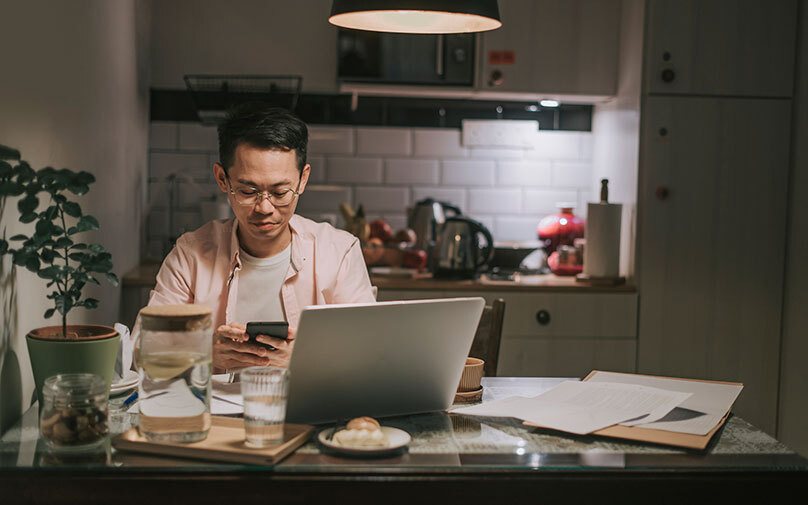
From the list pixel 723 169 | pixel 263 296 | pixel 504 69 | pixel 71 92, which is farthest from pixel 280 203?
pixel 723 169

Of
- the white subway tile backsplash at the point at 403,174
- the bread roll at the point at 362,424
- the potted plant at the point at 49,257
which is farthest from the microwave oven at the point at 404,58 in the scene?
the bread roll at the point at 362,424

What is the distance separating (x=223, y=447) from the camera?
1.20 meters

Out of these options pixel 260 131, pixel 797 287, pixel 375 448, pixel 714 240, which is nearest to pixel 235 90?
pixel 260 131

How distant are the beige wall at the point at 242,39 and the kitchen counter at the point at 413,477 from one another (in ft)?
8.30

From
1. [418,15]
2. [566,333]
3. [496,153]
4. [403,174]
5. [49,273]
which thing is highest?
[418,15]

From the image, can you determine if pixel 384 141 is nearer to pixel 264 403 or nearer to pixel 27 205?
pixel 27 205

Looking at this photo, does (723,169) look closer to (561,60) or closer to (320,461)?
(561,60)

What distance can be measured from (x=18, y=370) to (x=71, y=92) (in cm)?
79

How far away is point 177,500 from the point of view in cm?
116

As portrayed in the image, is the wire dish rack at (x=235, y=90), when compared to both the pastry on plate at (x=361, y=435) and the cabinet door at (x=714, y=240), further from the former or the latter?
the pastry on plate at (x=361, y=435)

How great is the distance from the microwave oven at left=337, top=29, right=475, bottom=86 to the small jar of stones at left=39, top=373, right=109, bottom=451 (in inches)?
95.2

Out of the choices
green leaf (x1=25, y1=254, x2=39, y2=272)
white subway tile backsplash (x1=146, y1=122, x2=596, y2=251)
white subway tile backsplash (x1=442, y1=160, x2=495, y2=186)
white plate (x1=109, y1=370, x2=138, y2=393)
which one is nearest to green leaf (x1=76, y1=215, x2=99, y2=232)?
green leaf (x1=25, y1=254, x2=39, y2=272)

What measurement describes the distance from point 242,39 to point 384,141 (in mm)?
744

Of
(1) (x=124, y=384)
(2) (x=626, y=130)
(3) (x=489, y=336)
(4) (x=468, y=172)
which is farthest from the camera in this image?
(4) (x=468, y=172)
